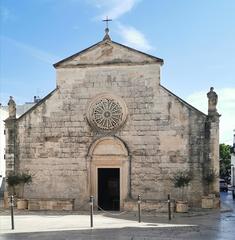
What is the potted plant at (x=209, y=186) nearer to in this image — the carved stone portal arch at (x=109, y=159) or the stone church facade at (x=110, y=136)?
the stone church facade at (x=110, y=136)

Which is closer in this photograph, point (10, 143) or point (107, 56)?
point (107, 56)

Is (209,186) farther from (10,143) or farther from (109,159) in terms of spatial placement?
(10,143)

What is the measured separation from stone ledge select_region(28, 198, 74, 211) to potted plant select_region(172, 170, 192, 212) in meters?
4.88

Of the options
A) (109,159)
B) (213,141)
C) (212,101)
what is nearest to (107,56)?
(109,159)

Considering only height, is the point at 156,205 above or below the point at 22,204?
above

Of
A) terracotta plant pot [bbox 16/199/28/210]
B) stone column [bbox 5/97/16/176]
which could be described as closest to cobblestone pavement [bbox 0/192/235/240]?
terracotta plant pot [bbox 16/199/28/210]

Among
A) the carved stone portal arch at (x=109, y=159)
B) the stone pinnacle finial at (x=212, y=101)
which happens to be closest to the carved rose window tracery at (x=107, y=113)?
the carved stone portal arch at (x=109, y=159)

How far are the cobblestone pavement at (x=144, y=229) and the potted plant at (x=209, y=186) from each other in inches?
54.0

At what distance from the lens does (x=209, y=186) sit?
71.6ft

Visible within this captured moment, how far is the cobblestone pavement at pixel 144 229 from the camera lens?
13.8 meters

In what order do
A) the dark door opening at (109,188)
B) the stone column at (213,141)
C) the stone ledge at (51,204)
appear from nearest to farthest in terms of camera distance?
the stone column at (213,141)
the stone ledge at (51,204)
the dark door opening at (109,188)

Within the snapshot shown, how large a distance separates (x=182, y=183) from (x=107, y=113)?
4943 mm

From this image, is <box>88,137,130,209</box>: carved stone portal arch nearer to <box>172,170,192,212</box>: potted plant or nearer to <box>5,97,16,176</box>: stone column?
<box>172,170,192,212</box>: potted plant

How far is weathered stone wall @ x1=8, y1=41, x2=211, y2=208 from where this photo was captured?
22.2 metres
